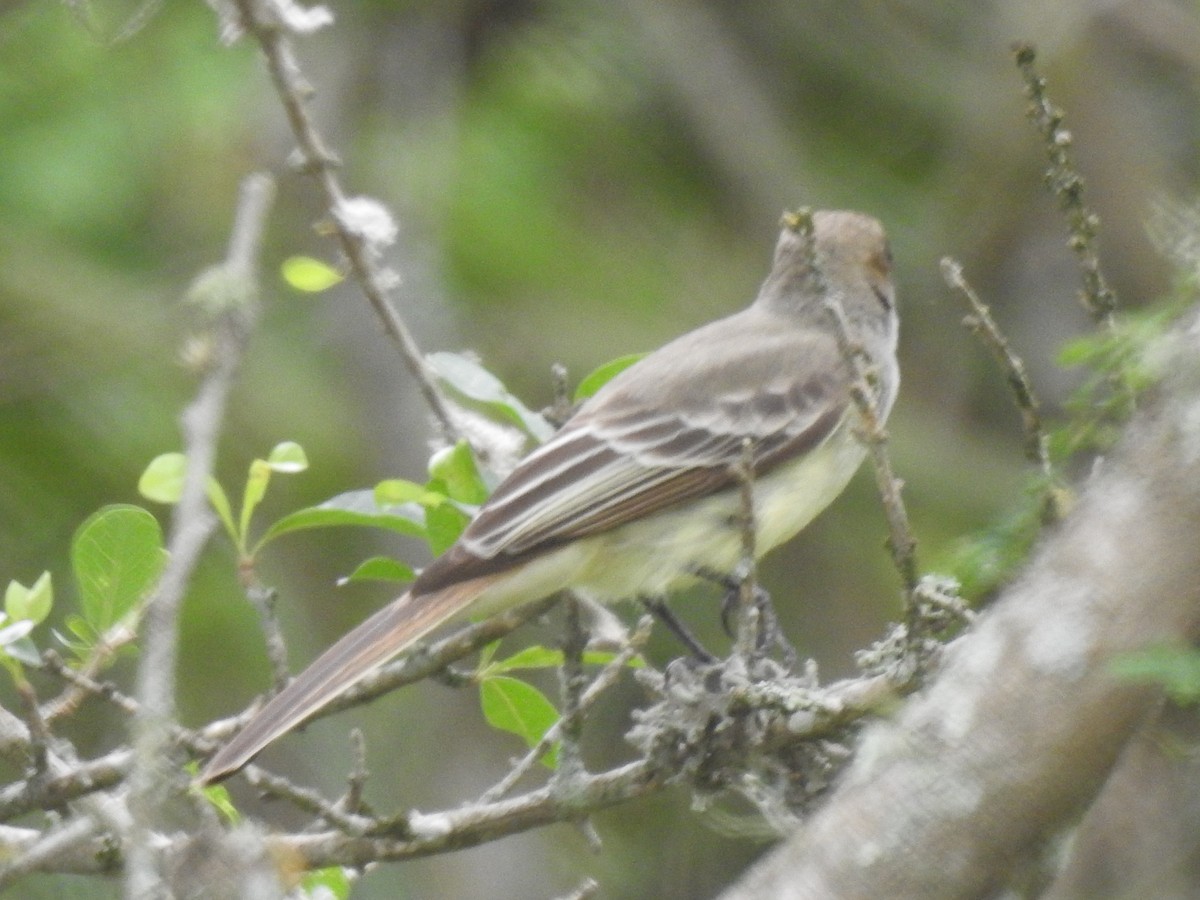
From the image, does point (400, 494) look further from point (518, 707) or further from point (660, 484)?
point (660, 484)

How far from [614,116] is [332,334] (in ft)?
4.88

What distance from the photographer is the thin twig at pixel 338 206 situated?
10.9ft

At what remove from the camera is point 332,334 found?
7199mm

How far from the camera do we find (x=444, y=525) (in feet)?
12.8

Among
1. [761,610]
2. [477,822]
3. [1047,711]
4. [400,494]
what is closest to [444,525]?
[400,494]

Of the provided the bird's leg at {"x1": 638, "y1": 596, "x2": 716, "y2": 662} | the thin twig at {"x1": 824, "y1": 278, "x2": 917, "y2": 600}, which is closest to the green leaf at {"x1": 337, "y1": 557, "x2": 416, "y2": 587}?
the bird's leg at {"x1": 638, "y1": 596, "x2": 716, "y2": 662}

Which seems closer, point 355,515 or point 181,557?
point 181,557

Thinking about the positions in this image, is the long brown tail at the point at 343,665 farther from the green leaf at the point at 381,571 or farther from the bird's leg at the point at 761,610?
the bird's leg at the point at 761,610

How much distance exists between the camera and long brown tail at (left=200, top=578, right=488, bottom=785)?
326cm

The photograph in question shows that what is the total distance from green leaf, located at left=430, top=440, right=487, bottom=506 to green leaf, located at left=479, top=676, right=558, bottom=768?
402 mm

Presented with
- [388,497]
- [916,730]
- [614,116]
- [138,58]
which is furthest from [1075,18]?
[916,730]

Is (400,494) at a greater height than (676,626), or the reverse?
(400,494)

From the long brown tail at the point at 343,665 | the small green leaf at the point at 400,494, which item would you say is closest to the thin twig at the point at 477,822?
the long brown tail at the point at 343,665

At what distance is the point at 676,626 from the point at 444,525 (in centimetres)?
85
